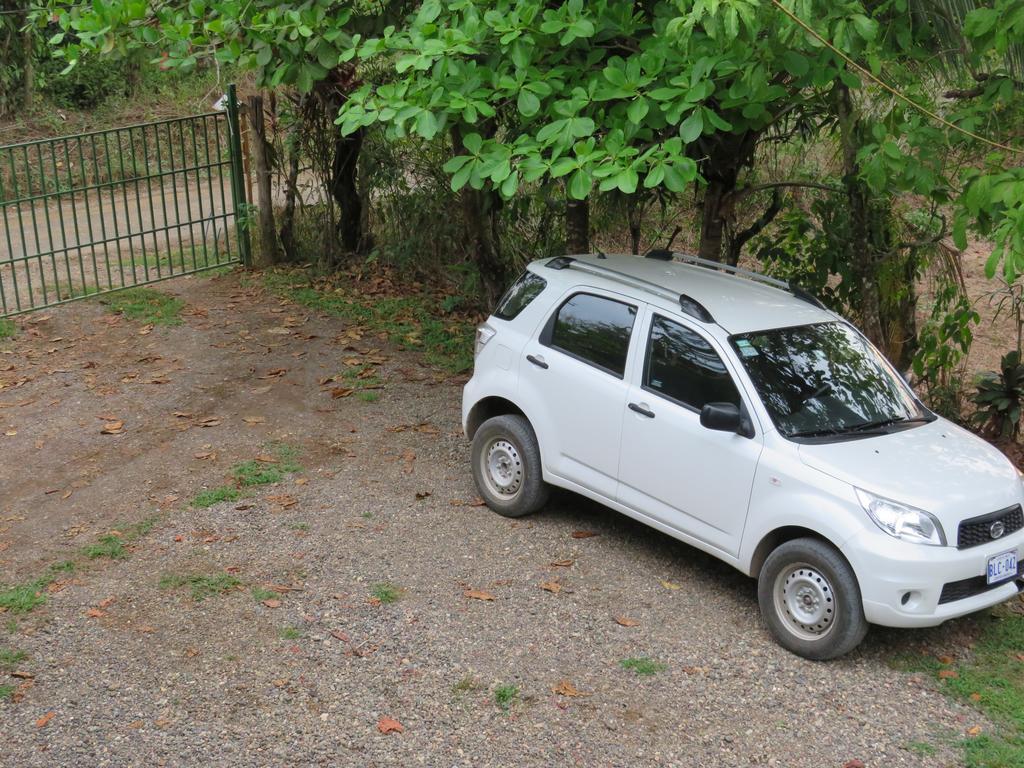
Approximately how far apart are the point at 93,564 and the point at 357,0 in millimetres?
4870

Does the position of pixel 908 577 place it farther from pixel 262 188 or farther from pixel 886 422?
pixel 262 188

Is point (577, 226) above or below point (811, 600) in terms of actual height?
above

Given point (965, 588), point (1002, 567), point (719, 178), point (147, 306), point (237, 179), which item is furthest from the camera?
point (237, 179)

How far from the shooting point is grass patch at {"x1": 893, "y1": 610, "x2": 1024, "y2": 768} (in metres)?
5.07

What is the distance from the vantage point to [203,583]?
21.1 feet

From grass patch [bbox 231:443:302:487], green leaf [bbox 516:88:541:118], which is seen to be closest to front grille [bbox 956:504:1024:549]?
green leaf [bbox 516:88:541:118]

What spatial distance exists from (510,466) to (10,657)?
323cm

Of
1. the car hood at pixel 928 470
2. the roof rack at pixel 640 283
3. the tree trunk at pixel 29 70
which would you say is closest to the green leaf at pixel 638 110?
the roof rack at pixel 640 283

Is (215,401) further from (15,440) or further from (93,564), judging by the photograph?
(93,564)

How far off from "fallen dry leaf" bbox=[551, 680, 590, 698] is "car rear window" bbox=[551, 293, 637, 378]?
198cm

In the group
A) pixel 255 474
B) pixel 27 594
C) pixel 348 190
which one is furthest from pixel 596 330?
pixel 348 190

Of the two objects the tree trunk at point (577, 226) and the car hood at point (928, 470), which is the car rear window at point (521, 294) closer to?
the car hood at point (928, 470)

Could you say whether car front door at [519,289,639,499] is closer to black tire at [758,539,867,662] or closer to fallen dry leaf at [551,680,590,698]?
black tire at [758,539,867,662]

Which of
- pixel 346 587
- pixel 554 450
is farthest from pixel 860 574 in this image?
pixel 346 587
